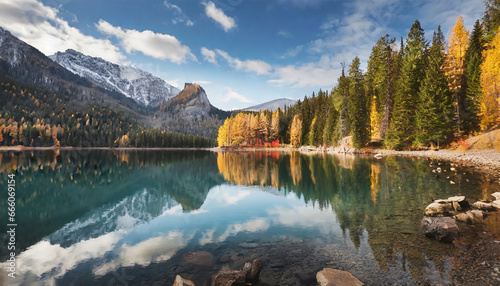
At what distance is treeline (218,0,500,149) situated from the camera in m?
40.4

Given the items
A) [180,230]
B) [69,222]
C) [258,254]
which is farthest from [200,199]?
[258,254]

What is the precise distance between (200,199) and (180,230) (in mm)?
7803

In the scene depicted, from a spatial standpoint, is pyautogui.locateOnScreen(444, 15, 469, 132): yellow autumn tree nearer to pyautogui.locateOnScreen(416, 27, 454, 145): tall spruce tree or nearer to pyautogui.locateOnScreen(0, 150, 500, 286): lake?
pyautogui.locateOnScreen(416, 27, 454, 145): tall spruce tree

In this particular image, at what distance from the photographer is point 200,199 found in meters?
20.7

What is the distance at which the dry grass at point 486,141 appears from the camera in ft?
115

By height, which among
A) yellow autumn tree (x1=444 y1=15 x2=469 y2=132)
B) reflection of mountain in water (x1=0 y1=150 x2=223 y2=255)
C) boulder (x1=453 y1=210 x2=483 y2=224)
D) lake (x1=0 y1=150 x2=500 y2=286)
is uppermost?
yellow autumn tree (x1=444 y1=15 x2=469 y2=132)

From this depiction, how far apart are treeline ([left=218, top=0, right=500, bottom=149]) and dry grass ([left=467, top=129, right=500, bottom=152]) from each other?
215 cm

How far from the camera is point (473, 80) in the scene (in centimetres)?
4266

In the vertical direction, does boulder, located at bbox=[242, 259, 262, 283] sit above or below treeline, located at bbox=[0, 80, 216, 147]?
below

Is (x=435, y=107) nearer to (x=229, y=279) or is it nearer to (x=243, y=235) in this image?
(x=243, y=235)

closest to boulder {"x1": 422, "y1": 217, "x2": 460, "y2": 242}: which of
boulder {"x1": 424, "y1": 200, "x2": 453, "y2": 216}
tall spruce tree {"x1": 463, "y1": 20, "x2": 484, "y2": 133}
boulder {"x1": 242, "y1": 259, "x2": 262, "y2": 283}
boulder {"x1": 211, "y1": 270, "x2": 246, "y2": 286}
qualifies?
boulder {"x1": 424, "y1": 200, "x2": 453, "y2": 216}

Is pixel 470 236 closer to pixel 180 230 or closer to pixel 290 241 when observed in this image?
pixel 290 241

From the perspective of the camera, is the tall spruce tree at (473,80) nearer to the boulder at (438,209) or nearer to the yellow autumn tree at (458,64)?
the yellow autumn tree at (458,64)

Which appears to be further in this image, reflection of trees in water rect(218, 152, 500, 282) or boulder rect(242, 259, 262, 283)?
reflection of trees in water rect(218, 152, 500, 282)
